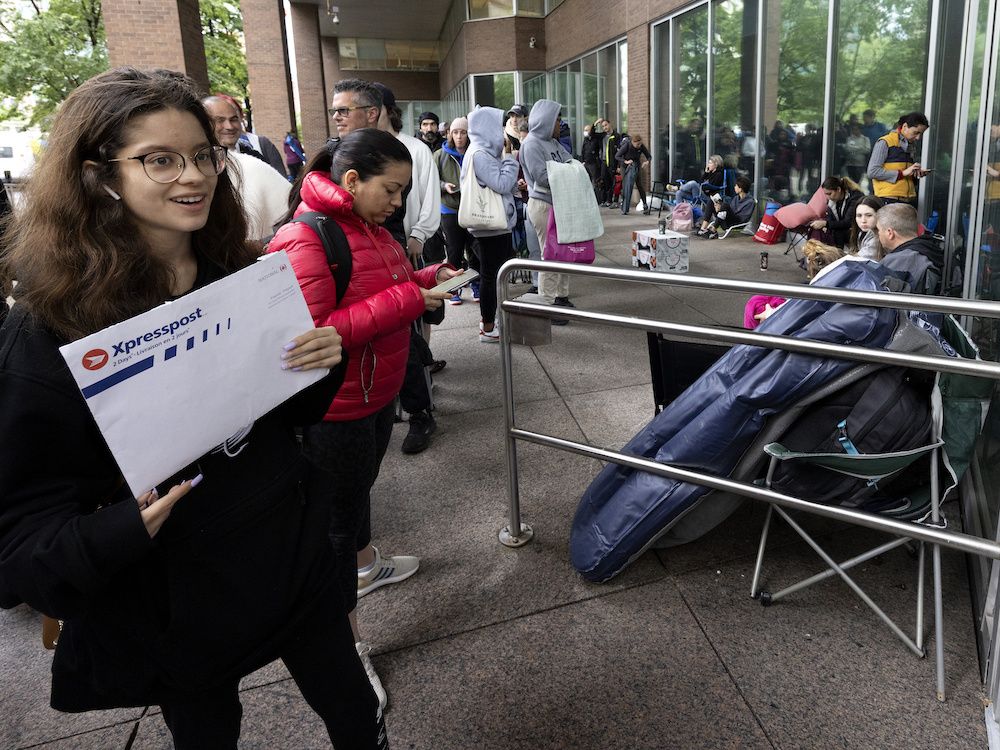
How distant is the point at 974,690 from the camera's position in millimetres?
2043

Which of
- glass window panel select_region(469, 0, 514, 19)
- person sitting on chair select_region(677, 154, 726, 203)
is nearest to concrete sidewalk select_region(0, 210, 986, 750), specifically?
person sitting on chair select_region(677, 154, 726, 203)

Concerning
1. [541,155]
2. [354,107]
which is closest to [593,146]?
[541,155]

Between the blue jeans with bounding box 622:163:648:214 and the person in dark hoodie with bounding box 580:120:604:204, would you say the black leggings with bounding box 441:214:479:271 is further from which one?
the person in dark hoodie with bounding box 580:120:604:204

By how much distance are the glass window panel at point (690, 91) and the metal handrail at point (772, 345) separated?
11.5 m

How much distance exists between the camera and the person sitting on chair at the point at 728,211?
11.2 meters

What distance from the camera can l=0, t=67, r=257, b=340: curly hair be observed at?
1.09 metres

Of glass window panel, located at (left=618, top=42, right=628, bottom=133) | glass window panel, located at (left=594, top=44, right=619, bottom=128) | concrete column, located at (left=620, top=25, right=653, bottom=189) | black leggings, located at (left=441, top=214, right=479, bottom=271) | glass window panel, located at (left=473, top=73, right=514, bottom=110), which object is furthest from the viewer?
glass window panel, located at (left=473, top=73, right=514, bottom=110)

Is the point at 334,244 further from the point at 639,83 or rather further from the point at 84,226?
the point at 639,83

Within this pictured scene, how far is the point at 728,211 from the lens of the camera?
11289mm

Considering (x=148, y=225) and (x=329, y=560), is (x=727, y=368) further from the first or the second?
(x=148, y=225)

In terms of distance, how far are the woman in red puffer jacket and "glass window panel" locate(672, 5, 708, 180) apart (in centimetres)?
1200

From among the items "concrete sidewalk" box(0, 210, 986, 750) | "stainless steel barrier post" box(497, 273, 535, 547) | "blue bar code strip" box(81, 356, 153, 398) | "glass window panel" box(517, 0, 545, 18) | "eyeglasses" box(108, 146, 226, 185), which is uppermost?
"glass window panel" box(517, 0, 545, 18)

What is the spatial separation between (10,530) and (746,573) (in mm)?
2361

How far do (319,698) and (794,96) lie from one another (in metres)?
10.9
